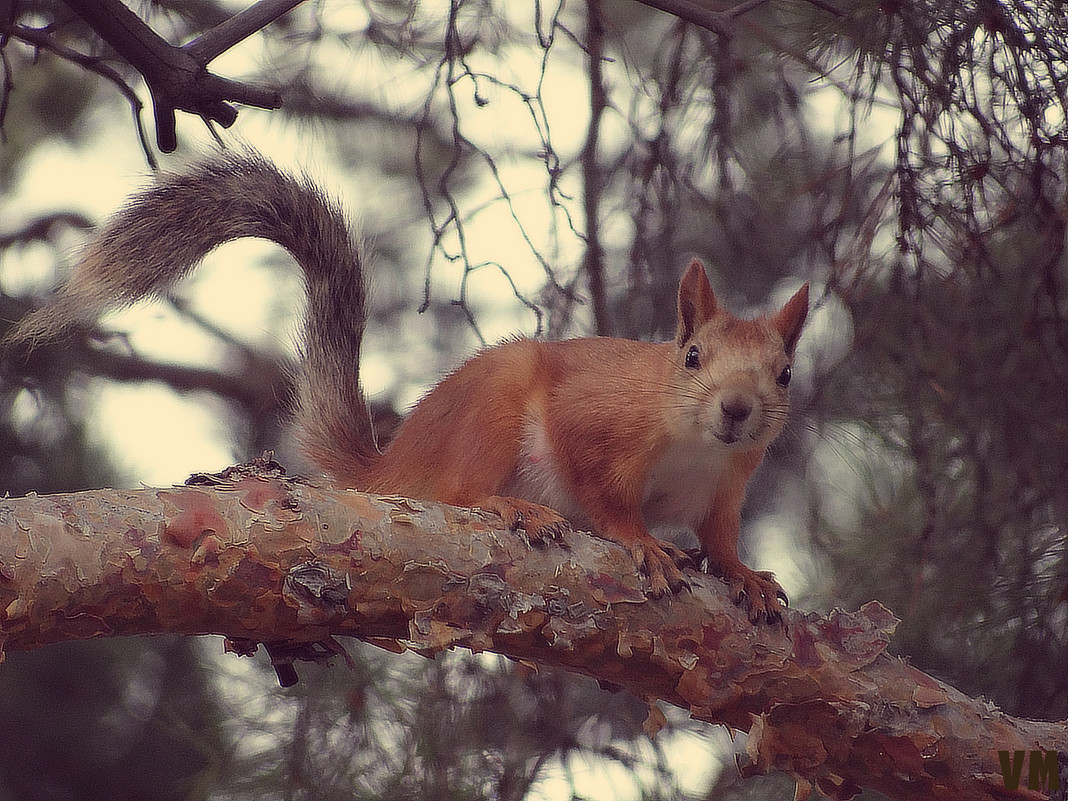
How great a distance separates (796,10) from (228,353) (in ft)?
3.85

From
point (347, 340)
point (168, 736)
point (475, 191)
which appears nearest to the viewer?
point (347, 340)

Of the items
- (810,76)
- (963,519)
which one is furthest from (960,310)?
(810,76)

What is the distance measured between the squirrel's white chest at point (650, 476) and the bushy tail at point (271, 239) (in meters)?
0.32

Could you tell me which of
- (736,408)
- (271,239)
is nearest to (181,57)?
(271,239)

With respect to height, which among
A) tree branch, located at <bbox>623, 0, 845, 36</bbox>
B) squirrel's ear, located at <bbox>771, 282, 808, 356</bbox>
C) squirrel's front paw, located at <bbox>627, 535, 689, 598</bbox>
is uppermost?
tree branch, located at <bbox>623, 0, 845, 36</bbox>

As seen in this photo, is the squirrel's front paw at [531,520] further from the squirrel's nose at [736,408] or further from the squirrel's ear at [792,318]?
the squirrel's ear at [792,318]

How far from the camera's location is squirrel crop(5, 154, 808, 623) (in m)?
1.45

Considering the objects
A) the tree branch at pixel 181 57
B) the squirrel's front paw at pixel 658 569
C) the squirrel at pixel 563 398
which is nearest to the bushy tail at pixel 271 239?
the squirrel at pixel 563 398

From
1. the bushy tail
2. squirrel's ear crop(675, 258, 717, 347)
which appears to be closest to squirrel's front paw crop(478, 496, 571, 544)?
squirrel's ear crop(675, 258, 717, 347)

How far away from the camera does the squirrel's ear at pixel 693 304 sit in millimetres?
1544

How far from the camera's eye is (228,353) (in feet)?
7.48

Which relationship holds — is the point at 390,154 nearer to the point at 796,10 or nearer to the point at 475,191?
the point at 475,191

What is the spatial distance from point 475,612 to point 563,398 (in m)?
0.44

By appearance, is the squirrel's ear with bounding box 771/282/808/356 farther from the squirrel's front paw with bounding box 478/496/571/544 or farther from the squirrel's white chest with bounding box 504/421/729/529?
the squirrel's front paw with bounding box 478/496/571/544
